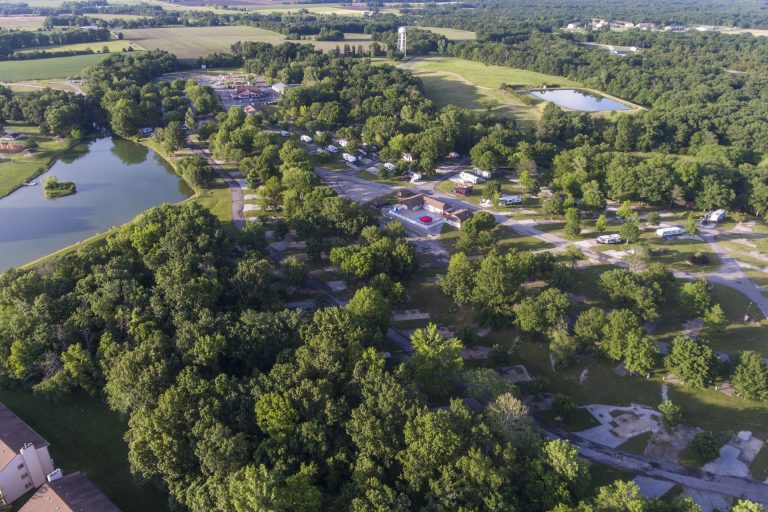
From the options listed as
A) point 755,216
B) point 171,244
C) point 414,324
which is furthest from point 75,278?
point 755,216

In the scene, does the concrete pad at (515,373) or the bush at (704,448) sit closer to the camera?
the bush at (704,448)

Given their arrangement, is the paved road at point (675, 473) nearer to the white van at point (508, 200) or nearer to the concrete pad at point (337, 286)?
the concrete pad at point (337, 286)

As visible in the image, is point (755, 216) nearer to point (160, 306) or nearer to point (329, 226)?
point (329, 226)

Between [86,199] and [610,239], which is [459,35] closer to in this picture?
[610,239]

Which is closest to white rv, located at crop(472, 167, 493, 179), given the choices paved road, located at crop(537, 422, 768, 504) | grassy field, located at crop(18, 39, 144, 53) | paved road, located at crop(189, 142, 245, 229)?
paved road, located at crop(189, 142, 245, 229)

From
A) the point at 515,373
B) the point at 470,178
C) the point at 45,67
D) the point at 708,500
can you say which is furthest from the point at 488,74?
the point at 708,500

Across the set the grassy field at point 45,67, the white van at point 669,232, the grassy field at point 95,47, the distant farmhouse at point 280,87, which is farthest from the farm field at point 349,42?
the white van at point 669,232

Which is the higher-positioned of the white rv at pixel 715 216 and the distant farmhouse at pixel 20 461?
the white rv at pixel 715 216
